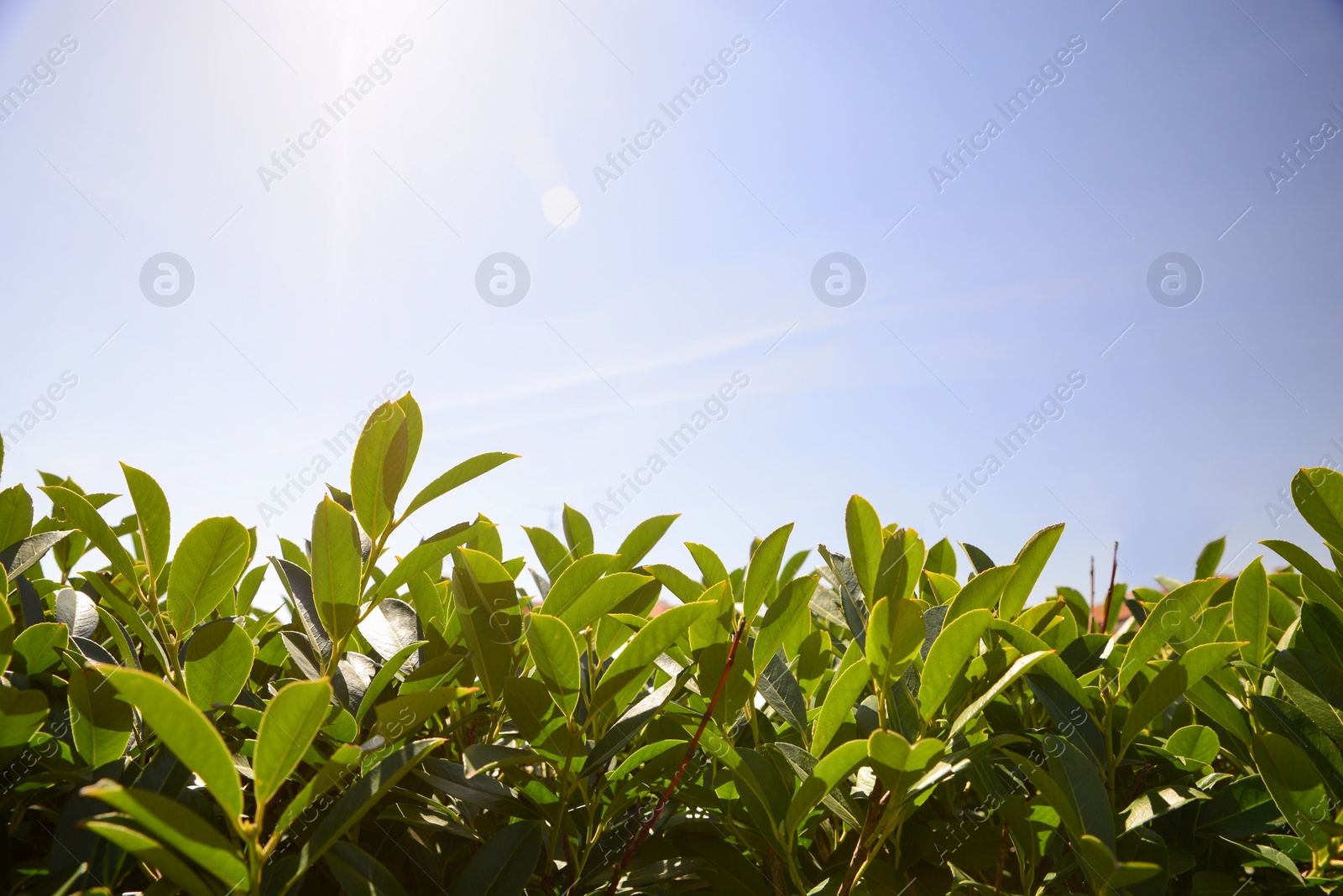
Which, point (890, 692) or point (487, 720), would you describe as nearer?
point (890, 692)

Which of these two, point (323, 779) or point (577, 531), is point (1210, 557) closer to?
point (577, 531)

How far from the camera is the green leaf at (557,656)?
1.03m

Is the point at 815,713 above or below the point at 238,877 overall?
above

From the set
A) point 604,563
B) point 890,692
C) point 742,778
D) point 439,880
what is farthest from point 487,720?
point 890,692

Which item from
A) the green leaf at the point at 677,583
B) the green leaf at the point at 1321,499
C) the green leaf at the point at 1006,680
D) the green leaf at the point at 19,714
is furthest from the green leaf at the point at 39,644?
the green leaf at the point at 1321,499

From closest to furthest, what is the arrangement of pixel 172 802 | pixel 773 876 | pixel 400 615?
pixel 172 802
pixel 773 876
pixel 400 615

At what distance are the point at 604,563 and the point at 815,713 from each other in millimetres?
455

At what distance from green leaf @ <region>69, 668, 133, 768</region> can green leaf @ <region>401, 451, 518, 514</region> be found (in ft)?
1.55

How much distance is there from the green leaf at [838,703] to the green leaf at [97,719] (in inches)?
39.9

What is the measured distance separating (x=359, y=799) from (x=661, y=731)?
541mm

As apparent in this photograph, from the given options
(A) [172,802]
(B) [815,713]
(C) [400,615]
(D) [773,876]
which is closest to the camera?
(A) [172,802]

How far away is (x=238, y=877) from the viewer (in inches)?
33.1

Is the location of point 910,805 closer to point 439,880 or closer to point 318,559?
point 439,880

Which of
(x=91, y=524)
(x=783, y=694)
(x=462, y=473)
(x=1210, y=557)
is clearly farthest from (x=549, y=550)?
(x=1210, y=557)
